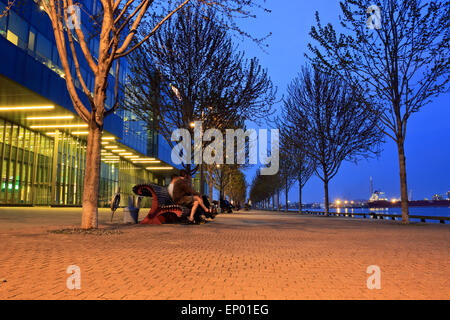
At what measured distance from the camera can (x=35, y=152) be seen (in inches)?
1308

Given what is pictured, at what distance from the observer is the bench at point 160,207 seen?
485 inches

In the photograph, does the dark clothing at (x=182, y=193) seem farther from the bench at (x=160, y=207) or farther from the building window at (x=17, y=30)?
the building window at (x=17, y=30)

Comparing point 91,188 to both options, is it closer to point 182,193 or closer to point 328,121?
point 182,193

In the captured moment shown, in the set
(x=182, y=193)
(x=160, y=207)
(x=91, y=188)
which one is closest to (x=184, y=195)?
(x=182, y=193)

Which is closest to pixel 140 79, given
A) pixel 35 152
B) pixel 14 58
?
pixel 14 58

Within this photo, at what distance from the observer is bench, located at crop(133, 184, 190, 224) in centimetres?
1231

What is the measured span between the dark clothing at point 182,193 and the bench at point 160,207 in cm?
24

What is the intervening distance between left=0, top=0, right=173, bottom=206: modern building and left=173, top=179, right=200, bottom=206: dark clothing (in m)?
7.37

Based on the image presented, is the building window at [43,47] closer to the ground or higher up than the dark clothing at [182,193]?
higher up

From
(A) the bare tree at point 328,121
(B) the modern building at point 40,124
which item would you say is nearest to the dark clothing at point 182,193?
(B) the modern building at point 40,124

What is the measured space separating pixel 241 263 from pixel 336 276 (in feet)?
4.46

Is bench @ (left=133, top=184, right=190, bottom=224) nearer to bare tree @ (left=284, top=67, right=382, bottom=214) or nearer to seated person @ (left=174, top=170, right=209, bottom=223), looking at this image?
seated person @ (left=174, top=170, right=209, bottom=223)

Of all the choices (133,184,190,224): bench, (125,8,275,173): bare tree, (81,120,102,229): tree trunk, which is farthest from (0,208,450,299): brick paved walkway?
(125,8,275,173): bare tree
